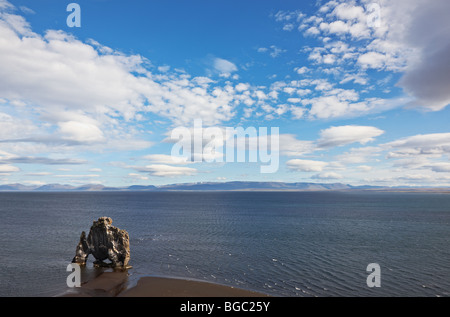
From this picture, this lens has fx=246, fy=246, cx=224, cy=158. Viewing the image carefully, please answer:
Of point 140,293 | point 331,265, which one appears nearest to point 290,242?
point 331,265

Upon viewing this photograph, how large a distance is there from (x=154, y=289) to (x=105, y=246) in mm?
16103

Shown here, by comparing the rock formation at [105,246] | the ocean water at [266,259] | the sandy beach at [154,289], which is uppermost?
the rock formation at [105,246]

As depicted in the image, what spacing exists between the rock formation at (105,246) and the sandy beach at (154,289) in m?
5.71

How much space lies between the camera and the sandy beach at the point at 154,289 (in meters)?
32.2

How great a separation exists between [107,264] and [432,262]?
196 feet

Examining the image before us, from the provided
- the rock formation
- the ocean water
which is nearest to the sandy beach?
the ocean water

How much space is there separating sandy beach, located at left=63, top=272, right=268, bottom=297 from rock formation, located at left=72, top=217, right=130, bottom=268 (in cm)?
571

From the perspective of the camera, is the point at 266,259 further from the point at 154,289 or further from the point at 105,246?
the point at 105,246

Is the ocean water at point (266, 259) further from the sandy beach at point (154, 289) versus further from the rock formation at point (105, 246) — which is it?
the rock formation at point (105, 246)

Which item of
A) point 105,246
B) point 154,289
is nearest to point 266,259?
point 154,289

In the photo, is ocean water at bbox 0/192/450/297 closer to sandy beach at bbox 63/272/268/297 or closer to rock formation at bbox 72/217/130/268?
sandy beach at bbox 63/272/268/297

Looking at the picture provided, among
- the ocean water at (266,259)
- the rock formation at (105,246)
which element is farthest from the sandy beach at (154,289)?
the rock formation at (105,246)

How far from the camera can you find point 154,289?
111ft

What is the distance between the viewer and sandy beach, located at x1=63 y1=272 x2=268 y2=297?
1267 inches
